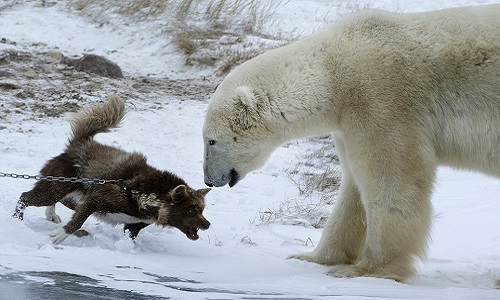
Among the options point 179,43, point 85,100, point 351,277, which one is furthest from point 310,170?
point 179,43

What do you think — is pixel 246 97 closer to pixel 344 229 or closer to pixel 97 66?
pixel 344 229

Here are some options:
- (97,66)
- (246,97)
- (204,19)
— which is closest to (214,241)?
(246,97)

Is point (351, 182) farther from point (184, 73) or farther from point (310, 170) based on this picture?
point (184, 73)

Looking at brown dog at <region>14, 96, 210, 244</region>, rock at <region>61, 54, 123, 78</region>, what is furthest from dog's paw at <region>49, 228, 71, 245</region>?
rock at <region>61, 54, 123, 78</region>

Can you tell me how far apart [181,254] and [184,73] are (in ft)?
22.8

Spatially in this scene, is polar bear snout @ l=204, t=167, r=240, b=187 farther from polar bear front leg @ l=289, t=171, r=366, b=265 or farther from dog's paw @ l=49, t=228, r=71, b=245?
dog's paw @ l=49, t=228, r=71, b=245

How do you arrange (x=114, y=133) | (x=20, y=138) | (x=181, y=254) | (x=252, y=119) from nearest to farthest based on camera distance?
(x=252, y=119) → (x=181, y=254) → (x=20, y=138) → (x=114, y=133)

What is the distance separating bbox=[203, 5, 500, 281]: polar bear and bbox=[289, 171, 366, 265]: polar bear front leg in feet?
1.14

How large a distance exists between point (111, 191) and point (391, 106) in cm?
222

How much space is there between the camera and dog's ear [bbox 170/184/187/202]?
6.38 m

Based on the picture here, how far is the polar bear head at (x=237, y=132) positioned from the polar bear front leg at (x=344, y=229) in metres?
0.68

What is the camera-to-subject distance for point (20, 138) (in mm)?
9016

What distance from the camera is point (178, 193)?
253 inches

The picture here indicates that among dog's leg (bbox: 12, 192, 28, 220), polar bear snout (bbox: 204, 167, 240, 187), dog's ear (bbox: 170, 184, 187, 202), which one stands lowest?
dog's leg (bbox: 12, 192, 28, 220)
